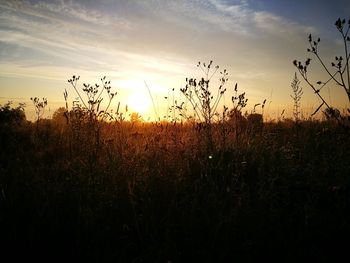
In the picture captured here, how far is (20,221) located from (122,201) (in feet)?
3.11

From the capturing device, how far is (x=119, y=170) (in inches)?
155

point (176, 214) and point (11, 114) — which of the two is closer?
point (176, 214)

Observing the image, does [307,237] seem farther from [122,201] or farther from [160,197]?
[122,201]

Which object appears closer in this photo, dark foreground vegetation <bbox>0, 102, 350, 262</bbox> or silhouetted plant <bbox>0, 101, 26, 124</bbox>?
dark foreground vegetation <bbox>0, 102, 350, 262</bbox>

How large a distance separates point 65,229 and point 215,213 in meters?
1.34

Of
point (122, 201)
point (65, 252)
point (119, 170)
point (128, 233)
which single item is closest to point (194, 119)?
point (119, 170)

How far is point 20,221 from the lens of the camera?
10.3ft

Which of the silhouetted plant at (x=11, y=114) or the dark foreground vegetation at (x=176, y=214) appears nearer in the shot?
the dark foreground vegetation at (x=176, y=214)

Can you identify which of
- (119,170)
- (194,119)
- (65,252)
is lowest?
(65,252)

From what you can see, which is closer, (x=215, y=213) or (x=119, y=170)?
(x=215, y=213)

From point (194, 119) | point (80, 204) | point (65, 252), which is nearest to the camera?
A: point (65, 252)

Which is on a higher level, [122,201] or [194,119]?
[194,119]

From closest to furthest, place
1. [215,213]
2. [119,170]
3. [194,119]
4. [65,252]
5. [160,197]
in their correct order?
[65,252], [215,213], [160,197], [119,170], [194,119]

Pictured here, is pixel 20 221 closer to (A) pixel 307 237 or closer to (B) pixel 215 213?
(B) pixel 215 213
